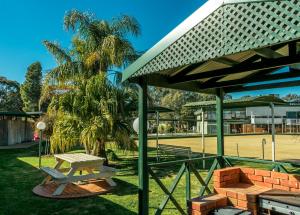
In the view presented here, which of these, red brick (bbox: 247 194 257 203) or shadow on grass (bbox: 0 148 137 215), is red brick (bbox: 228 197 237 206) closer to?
red brick (bbox: 247 194 257 203)

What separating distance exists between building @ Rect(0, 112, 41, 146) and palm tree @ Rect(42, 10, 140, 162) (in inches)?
336

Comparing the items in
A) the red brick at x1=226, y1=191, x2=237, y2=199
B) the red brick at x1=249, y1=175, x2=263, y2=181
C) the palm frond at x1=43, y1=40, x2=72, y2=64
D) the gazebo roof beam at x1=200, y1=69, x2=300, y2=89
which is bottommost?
the red brick at x1=226, y1=191, x2=237, y2=199

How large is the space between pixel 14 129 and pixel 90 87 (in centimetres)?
1525

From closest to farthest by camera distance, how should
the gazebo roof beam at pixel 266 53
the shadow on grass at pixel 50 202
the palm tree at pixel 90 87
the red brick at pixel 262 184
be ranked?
the gazebo roof beam at pixel 266 53
the red brick at pixel 262 184
the shadow on grass at pixel 50 202
the palm tree at pixel 90 87

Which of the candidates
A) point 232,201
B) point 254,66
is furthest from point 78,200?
point 254,66

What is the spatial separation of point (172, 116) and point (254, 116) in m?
12.6

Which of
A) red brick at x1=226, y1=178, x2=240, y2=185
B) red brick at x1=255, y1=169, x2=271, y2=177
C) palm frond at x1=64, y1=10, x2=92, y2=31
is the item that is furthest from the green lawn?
palm frond at x1=64, y1=10, x2=92, y2=31

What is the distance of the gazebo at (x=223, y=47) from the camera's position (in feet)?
8.27

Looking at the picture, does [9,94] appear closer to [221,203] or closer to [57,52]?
[57,52]

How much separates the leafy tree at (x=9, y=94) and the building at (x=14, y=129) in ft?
65.4

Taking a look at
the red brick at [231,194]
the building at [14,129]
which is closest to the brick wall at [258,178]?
the red brick at [231,194]

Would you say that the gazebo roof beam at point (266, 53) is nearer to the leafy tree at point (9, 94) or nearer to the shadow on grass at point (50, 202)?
the shadow on grass at point (50, 202)

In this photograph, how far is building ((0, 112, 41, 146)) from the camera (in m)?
20.0

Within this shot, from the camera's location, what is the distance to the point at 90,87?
980cm
